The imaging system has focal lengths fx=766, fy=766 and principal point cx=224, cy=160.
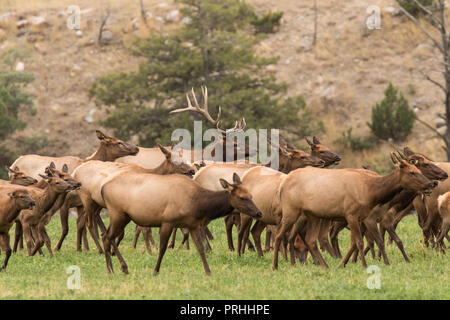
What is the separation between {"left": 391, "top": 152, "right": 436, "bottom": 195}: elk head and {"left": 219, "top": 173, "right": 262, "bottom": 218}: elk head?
242 centimetres

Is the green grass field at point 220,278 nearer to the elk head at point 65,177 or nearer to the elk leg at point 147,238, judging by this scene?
the elk leg at point 147,238

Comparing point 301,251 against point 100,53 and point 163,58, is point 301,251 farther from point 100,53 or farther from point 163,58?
point 100,53

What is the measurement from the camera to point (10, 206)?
1247 cm

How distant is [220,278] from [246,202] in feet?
3.97

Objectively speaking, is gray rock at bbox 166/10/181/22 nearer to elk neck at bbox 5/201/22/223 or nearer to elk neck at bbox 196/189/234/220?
elk neck at bbox 5/201/22/223

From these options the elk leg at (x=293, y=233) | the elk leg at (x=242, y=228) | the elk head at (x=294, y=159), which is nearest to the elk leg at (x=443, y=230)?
the elk head at (x=294, y=159)

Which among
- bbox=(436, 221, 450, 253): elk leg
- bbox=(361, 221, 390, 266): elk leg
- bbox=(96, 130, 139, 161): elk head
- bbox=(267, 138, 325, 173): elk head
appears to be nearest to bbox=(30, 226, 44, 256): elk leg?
bbox=(96, 130, 139, 161): elk head

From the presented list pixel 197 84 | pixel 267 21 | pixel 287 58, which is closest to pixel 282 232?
pixel 197 84

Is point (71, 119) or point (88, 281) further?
point (71, 119)

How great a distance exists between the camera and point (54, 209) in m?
14.5

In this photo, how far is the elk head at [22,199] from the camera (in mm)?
12320

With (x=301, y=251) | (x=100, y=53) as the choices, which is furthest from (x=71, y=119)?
(x=301, y=251)

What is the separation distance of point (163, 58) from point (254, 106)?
168 inches
